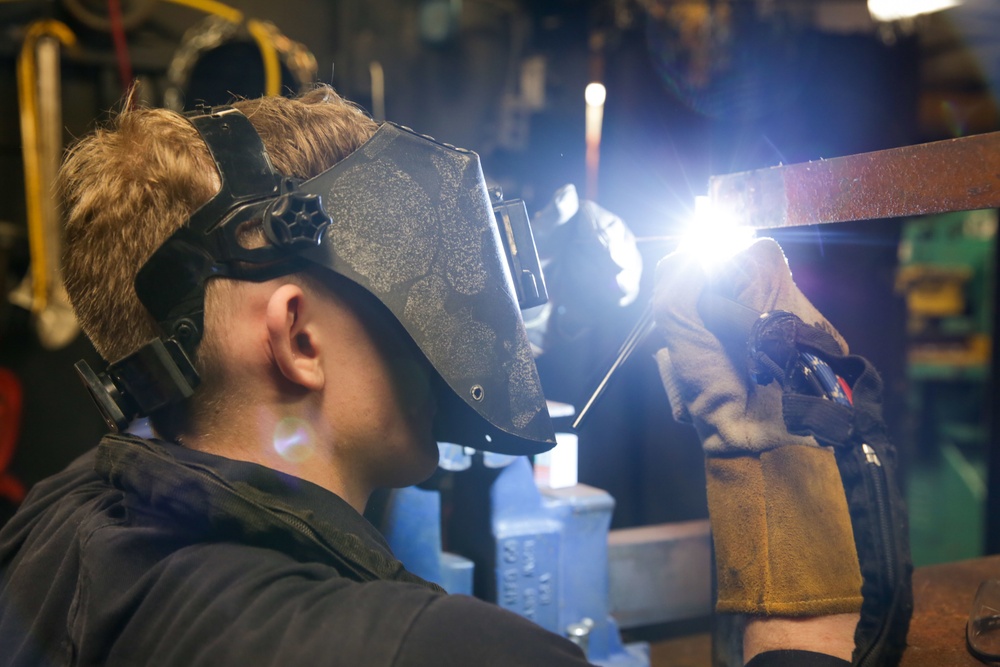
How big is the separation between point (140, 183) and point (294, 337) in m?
0.25

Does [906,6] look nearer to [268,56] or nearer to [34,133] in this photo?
[268,56]

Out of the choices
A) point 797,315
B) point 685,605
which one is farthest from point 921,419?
point 797,315

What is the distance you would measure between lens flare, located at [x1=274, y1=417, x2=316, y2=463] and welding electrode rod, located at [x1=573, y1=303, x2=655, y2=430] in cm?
41

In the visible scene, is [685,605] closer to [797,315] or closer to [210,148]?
[797,315]

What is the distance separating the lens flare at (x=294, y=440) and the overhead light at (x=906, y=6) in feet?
10.2

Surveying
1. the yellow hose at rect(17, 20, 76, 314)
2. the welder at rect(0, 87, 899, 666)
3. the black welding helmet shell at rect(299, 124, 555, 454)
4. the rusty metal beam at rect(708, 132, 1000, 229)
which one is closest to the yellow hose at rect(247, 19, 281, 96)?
the yellow hose at rect(17, 20, 76, 314)

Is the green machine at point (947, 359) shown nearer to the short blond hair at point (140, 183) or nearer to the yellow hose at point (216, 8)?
the yellow hose at point (216, 8)

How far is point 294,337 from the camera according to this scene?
36.4 inches

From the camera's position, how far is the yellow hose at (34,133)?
262cm

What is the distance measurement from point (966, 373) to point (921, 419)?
1.49ft

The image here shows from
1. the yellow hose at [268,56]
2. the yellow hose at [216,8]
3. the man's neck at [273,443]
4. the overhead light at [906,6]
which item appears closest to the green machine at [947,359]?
the overhead light at [906,6]

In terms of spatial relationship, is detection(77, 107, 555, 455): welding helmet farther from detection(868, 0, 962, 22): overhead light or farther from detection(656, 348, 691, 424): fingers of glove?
detection(868, 0, 962, 22): overhead light

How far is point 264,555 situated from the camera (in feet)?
2.60

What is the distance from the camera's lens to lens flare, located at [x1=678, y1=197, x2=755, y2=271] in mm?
1146
